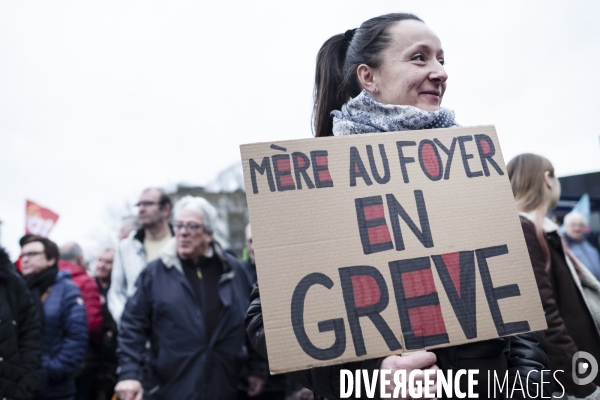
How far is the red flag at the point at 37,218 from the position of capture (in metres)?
6.41

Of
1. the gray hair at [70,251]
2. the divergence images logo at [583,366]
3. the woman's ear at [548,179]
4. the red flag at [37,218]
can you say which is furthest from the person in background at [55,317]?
the woman's ear at [548,179]

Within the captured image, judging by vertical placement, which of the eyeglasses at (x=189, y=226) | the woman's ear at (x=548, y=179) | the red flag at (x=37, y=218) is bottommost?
the woman's ear at (x=548, y=179)

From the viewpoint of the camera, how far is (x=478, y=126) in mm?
1556

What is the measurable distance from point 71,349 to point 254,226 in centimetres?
313

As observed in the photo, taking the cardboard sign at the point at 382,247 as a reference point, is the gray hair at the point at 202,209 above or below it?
above

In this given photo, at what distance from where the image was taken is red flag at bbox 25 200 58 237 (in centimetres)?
641

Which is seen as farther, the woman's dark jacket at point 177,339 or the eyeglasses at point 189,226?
the eyeglasses at point 189,226

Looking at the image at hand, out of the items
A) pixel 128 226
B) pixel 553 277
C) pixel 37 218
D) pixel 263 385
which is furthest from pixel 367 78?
pixel 37 218

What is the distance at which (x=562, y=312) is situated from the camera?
260 centimetres

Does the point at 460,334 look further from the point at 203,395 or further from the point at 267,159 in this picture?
the point at 203,395

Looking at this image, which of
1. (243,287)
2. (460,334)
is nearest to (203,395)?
(243,287)

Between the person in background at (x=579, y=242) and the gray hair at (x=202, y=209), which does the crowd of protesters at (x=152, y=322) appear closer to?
the gray hair at (x=202, y=209)

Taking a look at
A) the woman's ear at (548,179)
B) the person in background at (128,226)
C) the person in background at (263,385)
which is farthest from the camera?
the person in background at (128,226)

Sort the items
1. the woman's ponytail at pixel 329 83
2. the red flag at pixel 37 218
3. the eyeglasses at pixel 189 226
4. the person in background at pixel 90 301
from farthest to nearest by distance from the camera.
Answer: the red flag at pixel 37 218 < the person in background at pixel 90 301 < the eyeglasses at pixel 189 226 < the woman's ponytail at pixel 329 83
